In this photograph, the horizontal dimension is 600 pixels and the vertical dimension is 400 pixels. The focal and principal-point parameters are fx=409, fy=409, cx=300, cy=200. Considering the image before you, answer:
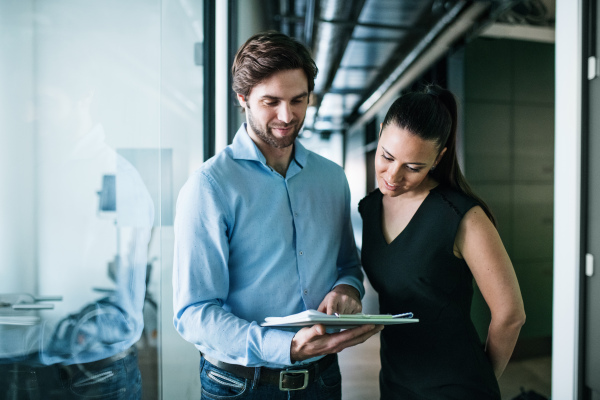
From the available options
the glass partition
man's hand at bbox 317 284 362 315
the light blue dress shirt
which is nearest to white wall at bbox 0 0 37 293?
the glass partition

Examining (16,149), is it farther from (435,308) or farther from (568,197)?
(568,197)

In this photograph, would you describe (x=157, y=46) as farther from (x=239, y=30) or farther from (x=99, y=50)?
(x=239, y=30)

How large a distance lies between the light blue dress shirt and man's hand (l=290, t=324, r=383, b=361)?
1.1 inches

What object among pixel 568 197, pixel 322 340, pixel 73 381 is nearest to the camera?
pixel 322 340

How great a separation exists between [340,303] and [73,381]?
798 millimetres

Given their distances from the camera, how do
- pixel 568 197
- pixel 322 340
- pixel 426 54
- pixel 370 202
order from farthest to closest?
1. pixel 426 54
2. pixel 568 197
3. pixel 370 202
4. pixel 322 340

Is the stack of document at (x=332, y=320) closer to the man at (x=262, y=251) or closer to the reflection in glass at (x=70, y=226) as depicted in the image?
the man at (x=262, y=251)

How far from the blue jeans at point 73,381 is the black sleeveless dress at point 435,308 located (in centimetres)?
90

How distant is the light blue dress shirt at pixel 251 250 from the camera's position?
1097 mm

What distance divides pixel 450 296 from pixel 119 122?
1171 mm

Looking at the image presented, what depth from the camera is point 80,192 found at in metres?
1.14

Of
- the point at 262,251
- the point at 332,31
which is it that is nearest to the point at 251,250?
the point at 262,251

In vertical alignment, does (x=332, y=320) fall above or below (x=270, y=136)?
below

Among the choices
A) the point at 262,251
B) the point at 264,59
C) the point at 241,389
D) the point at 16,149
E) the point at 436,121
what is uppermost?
the point at 264,59
